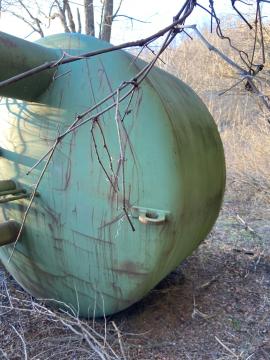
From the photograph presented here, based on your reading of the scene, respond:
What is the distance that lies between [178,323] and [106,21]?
643cm

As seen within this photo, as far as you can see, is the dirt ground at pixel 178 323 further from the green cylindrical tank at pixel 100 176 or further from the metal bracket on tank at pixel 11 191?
the metal bracket on tank at pixel 11 191

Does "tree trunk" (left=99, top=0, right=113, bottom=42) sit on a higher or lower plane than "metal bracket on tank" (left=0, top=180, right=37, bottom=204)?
higher

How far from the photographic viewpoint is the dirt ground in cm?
253

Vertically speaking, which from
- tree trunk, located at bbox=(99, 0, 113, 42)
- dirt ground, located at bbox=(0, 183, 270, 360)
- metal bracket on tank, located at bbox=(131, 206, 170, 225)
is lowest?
→ dirt ground, located at bbox=(0, 183, 270, 360)

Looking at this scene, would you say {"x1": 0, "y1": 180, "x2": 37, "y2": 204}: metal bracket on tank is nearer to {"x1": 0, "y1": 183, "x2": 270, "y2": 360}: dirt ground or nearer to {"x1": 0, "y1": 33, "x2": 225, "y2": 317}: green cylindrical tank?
{"x1": 0, "y1": 33, "x2": 225, "y2": 317}: green cylindrical tank

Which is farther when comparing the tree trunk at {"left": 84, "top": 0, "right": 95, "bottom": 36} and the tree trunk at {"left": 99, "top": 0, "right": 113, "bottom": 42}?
the tree trunk at {"left": 84, "top": 0, "right": 95, "bottom": 36}

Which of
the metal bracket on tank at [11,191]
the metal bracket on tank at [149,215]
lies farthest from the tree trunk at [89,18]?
the metal bracket on tank at [149,215]

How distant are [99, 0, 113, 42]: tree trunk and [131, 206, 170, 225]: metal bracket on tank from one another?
6.12m

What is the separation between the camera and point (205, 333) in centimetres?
277

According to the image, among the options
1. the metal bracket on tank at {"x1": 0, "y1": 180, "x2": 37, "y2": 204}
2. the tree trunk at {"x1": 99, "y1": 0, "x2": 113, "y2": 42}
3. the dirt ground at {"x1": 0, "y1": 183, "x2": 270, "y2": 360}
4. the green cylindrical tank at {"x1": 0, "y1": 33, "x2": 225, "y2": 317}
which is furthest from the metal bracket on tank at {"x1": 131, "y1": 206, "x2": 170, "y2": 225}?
the tree trunk at {"x1": 99, "y1": 0, "x2": 113, "y2": 42}

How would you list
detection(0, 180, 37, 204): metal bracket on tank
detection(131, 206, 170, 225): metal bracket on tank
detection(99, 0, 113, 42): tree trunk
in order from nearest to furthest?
detection(131, 206, 170, 225): metal bracket on tank → detection(0, 180, 37, 204): metal bracket on tank → detection(99, 0, 113, 42): tree trunk

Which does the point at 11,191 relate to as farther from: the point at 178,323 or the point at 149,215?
the point at 178,323

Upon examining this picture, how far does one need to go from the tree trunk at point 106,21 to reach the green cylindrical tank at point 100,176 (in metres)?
5.34

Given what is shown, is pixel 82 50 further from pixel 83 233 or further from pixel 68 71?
pixel 83 233
